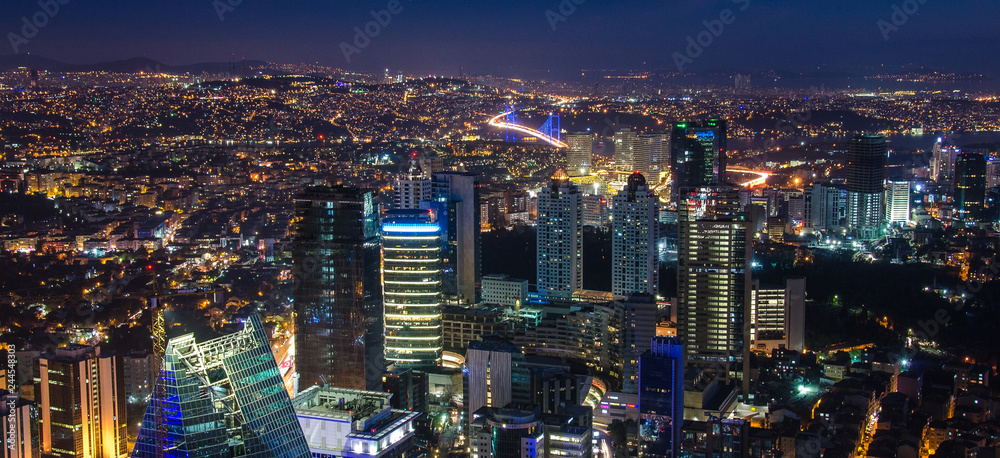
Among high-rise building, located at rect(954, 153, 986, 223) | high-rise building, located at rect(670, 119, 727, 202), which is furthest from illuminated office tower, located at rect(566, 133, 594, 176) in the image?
high-rise building, located at rect(954, 153, 986, 223)

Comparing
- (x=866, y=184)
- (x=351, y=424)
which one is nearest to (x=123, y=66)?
(x=866, y=184)

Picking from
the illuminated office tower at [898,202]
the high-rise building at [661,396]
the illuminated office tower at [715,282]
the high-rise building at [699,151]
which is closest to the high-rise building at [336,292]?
the high-rise building at [661,396]

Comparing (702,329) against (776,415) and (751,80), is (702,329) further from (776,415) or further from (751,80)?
(751,80)

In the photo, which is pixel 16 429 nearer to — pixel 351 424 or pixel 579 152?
pixel 351 424

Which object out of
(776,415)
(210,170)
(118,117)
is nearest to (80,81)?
(118,117)

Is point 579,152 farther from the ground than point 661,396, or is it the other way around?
point 579,152

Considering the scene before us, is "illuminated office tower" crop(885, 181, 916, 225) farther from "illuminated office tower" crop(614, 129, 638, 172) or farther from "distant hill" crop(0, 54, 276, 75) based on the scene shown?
"distant hill" crop(0, 54, 276, 75)

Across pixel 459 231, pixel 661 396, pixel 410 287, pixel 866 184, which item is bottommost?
pixel 661 396

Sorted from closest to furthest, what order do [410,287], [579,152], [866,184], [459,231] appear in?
[410,287], [459,231], [866,184], [579,152]
